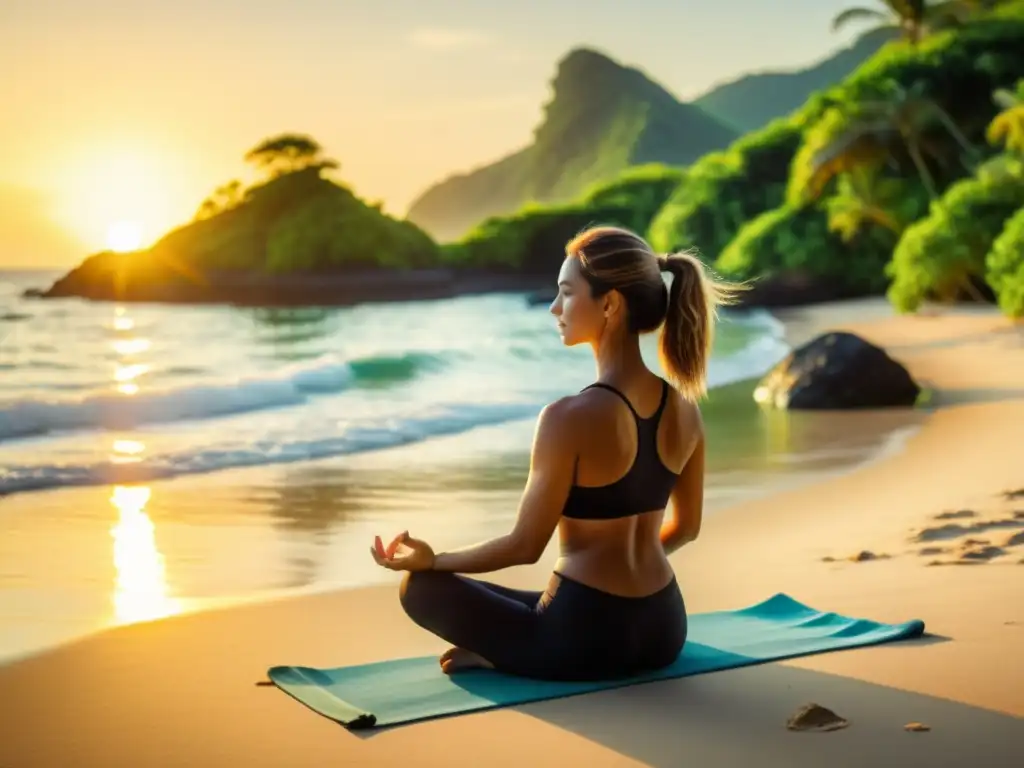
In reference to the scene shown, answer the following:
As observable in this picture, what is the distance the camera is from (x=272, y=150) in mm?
69375

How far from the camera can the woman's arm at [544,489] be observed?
3893 mm

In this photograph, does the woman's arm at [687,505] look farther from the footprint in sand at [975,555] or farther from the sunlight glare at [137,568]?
the sunlight glare at [137,568]

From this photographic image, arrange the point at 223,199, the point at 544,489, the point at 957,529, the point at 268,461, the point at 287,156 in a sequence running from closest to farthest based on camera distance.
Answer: the point at 544,489 < the point at 957,529 < the point at 268,461 < the point at 223,199 < the point at 287,156

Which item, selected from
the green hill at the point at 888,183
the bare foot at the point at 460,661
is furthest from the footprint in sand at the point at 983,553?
the green hill at the point at 888,183

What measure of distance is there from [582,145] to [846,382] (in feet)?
384

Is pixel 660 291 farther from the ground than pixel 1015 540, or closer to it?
farther from the ground

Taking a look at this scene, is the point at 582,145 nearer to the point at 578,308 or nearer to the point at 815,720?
the point at 578,308

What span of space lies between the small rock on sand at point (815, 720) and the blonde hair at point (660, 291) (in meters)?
0.86

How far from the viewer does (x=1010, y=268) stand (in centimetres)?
2117

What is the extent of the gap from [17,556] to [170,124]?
47454mm

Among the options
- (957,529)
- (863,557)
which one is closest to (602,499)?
(863,557)

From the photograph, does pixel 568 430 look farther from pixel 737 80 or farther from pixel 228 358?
pixel 737 80

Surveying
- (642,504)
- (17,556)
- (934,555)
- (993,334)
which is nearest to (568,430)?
(642,504)

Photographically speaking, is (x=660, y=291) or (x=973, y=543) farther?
(x=973, y=543)
